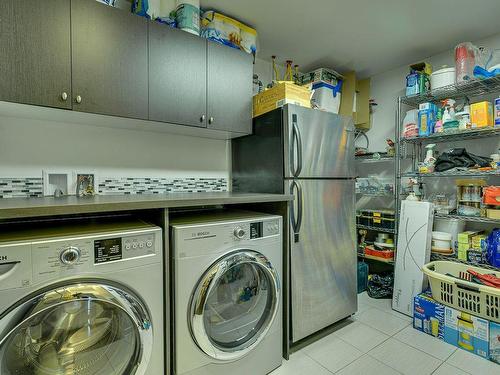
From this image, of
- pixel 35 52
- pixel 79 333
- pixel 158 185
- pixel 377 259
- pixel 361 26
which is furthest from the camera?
pixel 377 259

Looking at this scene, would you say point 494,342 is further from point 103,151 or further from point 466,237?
point 103,151

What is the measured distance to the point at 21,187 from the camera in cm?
150

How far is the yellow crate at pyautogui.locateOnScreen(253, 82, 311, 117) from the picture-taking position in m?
1.81

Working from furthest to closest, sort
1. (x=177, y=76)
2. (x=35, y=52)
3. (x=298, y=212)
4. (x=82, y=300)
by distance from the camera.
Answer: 1. (x=298, y=212)
2. (x=177, y=76)
3. (x=35, y=52)
4. (x=82, y=300)

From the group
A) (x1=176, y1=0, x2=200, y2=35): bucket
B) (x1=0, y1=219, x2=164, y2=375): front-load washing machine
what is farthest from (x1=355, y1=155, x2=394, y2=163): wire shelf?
(x1=0, y1=219, x2=164, y2=375): front-load washing machine

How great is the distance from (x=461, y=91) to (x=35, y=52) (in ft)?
Answer: 9.97

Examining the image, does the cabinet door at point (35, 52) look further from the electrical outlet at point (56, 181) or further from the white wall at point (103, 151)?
the electrical outlet at point (56, 181)

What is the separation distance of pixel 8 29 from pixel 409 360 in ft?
9.17

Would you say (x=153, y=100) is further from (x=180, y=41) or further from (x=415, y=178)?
(x=415, y=178)

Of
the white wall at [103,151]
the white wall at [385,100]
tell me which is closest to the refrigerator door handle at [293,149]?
the white wall at [103,151]

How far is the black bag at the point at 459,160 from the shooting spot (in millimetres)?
2069

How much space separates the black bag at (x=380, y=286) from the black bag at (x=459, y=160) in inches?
45.2

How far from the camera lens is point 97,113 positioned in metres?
1.40

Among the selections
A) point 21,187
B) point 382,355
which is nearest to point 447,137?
point 382,355
